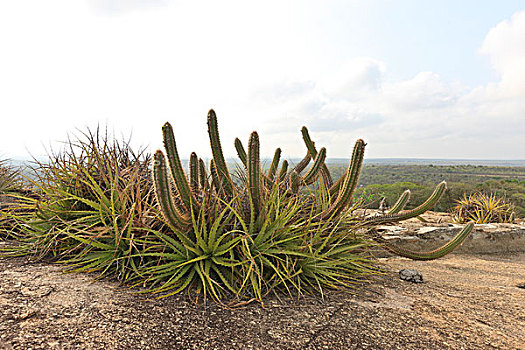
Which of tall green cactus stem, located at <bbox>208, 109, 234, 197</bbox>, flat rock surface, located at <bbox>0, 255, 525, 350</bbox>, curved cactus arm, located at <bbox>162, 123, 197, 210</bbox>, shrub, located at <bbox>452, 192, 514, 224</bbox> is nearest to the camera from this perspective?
flat rock surface, located at <bbox>0, 255, 525, 350</bbox>

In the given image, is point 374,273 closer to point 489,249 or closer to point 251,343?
point 251,343

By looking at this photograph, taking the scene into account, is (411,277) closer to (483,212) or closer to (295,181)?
(295,181)

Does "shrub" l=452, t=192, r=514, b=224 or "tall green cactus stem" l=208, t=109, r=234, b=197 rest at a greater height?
"tall green cactus stem" l=208, t=109, r=234, b=197

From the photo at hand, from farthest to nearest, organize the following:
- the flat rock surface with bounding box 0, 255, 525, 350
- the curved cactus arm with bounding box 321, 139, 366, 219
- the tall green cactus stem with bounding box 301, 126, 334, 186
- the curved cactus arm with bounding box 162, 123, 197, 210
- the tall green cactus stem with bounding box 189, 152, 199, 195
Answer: the tall green cactus stem with bounding box 301, 126, 334, 186 → the tall green cactus stem with bounding box 189, 152, 199, 195 → the curved cactus arm with bounding box 321, 139, 366, 219 → the curved cactus arm with bounding box 162, 123, 197, 210 → the flat rock surface with bounding box 0, 255, 525, 350

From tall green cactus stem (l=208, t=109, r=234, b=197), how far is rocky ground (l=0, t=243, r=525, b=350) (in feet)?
3.01

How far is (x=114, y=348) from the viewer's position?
151 cm

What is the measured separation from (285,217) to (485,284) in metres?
2.25

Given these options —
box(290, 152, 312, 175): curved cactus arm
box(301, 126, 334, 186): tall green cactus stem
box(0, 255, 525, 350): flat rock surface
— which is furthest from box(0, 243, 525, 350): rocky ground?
box(290, 152, 312, 175): curved cactus arm

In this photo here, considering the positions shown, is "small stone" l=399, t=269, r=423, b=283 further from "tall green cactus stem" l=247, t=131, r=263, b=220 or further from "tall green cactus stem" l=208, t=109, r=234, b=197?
"tall green cactus stem" l=208, t=109, r=234, b=197

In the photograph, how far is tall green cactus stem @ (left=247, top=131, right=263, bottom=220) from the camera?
2332 millimetres

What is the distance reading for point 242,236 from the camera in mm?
2197

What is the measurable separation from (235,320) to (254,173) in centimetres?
100

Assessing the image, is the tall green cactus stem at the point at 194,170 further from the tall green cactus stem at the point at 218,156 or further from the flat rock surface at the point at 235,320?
the flat rock surface at the point at 235,320

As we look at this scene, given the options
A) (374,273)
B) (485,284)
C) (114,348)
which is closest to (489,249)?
(485,284)
